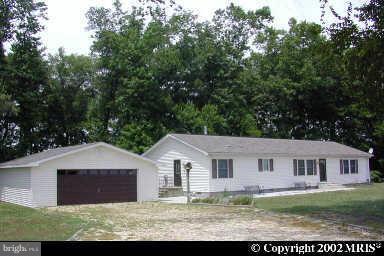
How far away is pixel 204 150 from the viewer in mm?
30672

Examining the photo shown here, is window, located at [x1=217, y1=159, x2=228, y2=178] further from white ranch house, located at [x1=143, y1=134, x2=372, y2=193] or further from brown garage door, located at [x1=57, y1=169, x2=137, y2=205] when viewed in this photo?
brown garage door, located at [x1=57, y1=169, x2=137, y2=205]

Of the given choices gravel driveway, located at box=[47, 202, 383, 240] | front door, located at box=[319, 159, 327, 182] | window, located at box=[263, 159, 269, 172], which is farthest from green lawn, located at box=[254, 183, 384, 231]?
front door, located at box=[319, 159, 327, 182]

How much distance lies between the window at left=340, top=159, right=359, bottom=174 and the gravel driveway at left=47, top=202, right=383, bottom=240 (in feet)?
70.0

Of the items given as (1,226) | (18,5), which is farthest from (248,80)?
(1,226)

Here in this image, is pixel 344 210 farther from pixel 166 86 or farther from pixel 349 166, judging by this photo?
pixel 166 86

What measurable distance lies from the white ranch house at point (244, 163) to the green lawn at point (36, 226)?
1289 cm

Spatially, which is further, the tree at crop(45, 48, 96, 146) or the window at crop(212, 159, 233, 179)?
the tree at crop(45, 48, 96, 146)

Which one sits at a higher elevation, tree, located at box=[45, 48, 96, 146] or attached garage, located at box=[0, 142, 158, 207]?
tree, located at box=[45, 48, 96, 146]

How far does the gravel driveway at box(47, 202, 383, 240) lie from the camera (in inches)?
547

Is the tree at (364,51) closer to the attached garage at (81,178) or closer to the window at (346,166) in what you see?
the attached garage at (81,178)

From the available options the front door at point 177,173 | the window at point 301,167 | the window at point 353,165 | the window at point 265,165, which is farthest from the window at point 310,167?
the front door at point 177,173

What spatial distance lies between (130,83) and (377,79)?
96.3 ft

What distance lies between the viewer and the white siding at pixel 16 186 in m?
26.7

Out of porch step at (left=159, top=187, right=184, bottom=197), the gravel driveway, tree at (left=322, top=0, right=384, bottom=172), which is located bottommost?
the gravel driveway
